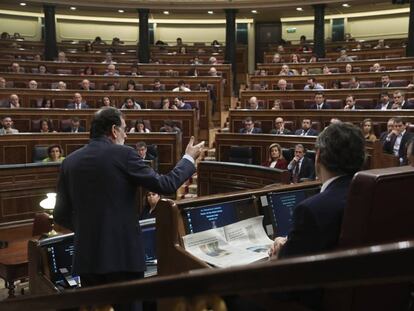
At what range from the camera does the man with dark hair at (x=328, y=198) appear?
1.38 metres

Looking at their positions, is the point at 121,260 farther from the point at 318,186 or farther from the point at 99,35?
the point at 99,35

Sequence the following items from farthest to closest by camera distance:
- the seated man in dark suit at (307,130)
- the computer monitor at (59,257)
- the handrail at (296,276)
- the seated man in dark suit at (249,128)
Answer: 1. the seated man in dark suit at (249,128)
2. the seated man in dark suit at (307,130)
3. the computer monitor at (59,257)
4. the handrail at (296,276)

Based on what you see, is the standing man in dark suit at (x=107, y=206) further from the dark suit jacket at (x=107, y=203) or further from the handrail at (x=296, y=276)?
the handrail at (x=296, y=276)

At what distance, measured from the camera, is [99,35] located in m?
17.8

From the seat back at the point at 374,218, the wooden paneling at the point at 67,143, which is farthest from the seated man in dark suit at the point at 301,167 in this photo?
the seat back at the point at 374,218

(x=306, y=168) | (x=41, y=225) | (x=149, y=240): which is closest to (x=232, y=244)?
(x=149, y=240)

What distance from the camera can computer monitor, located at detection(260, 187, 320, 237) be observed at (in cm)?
243

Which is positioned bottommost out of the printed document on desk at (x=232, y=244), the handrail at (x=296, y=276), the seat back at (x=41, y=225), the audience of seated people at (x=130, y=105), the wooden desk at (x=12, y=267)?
the wooden desk at (x=12, y=267)

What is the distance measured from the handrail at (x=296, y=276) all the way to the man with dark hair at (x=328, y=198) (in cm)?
55

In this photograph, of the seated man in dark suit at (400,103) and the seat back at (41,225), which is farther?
the seated man in dark suit at (400,103)

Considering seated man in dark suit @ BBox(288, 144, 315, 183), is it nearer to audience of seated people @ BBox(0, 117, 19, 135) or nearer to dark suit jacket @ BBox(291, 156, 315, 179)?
dark suit jacket @ BBox(291, 156, 315, 179)

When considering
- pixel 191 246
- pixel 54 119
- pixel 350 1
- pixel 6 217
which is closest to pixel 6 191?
pixel 6 217

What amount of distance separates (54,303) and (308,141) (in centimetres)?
577

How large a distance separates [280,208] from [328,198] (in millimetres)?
1058
